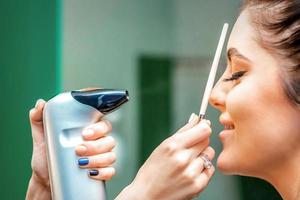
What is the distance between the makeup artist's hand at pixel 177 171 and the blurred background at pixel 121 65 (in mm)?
668

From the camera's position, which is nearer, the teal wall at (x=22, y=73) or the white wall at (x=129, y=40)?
the teal wall at (x=22, y=73)

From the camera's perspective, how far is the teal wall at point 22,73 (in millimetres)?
1266

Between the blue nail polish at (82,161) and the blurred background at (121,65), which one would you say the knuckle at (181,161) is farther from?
the blurred background at (121,65)

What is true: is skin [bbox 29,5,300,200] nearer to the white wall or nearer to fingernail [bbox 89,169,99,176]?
fingernail [bbox 89,169,99,176]

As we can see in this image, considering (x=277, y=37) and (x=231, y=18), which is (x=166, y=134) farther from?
(x=277, y=37)

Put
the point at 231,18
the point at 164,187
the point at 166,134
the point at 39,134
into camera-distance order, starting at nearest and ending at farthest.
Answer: the point at 164,187 → the point at 39,134 → the point at 231,18 → the point at 166,134

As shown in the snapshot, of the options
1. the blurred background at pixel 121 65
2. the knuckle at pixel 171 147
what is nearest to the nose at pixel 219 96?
the knuckle at pixel 171 147

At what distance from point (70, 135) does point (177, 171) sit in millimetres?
178

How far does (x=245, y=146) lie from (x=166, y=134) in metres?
0.94

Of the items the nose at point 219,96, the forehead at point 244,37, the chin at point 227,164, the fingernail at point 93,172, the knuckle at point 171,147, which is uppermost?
the forehead at point 244,37

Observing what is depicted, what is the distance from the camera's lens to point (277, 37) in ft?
2.16

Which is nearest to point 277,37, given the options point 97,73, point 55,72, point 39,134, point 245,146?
point 245,146

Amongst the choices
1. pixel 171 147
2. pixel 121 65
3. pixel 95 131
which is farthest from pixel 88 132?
pixel 121 65

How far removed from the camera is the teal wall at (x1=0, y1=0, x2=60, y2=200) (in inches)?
49.8
